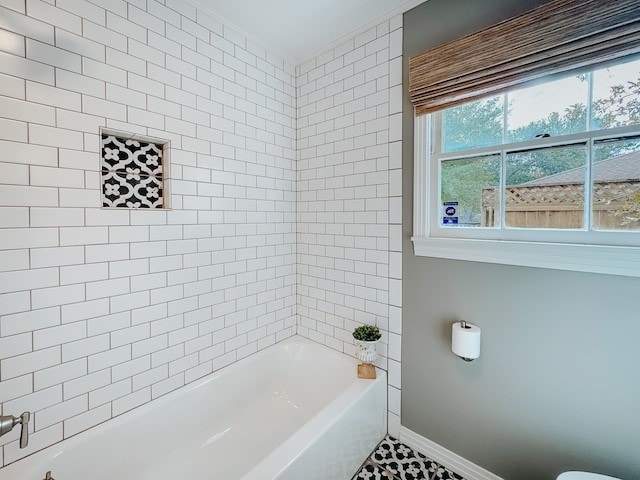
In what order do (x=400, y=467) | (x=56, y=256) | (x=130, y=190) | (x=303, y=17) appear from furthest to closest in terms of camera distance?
(x=303, y=17) → (x=400, y=467) → (x=130, y=190) → (x=56, y=256)

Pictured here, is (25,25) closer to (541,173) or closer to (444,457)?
(541,173)

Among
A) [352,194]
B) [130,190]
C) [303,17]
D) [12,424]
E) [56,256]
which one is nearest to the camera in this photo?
[12,424]

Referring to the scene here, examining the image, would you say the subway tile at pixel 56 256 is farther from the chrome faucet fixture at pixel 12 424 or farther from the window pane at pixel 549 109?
the window pane at pixel 549 109

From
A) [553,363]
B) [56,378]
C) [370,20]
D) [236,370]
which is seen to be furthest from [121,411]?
[370,20]

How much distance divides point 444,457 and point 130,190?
237cm

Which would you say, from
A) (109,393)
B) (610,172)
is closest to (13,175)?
(109,393)

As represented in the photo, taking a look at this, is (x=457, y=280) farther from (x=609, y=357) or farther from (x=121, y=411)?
(x=121, y=411)

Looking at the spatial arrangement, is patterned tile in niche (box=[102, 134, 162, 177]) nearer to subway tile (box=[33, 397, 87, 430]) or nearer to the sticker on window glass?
subway tile (box=[33, 397, 87, 430])

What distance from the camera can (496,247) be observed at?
4.68 feet

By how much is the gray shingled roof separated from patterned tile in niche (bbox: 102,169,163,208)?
6.78 ft

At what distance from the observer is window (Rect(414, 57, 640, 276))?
1175 mm

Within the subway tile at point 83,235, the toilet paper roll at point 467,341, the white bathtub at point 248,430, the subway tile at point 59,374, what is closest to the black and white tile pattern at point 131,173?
the subway tile at point 83,235

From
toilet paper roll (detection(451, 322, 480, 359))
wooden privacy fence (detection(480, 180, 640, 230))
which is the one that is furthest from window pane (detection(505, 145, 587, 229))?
toilet paper roll (detection(451, 322, 480, 359))

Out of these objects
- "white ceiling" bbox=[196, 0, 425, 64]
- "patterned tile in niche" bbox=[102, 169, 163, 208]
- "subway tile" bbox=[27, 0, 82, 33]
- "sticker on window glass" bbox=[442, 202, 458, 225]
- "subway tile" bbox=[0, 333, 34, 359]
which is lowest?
"subway tile" bbox=[0, 333, 34, 359]
